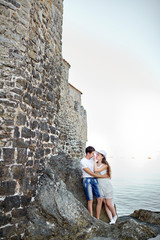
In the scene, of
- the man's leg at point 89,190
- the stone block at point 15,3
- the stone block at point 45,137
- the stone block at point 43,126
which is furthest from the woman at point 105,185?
the stone block at point 15,3

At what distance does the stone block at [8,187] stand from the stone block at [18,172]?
95 millimetres

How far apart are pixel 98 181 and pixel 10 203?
7.00ft

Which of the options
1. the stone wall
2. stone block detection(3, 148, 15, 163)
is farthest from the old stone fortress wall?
the stone wall

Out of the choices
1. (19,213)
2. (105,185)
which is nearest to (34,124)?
(19,213)

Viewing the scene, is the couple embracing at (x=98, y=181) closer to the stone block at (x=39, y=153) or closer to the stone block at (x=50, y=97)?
the stone block at (x=39, y=153)

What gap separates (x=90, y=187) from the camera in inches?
150

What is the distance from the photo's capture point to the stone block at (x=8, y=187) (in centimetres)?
235

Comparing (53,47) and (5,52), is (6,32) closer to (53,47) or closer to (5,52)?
(5,52)

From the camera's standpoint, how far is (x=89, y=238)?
9.05 ft

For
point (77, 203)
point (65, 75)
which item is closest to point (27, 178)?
point (77, 203)

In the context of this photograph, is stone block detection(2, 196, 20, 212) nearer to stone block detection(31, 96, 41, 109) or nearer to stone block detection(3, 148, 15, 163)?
stone block detection(3, 148, 15, 163)

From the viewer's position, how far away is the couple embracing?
381 cm

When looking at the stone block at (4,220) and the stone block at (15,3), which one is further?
the stone block at (15,3)

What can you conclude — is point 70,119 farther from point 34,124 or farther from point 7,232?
point 7,232
